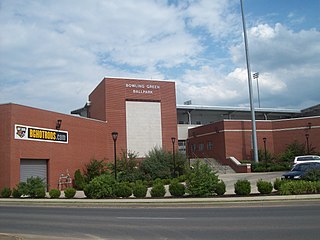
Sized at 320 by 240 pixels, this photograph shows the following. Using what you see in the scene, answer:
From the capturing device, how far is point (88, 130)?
143 feet

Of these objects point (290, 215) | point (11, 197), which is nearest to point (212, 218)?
point (290, 215)

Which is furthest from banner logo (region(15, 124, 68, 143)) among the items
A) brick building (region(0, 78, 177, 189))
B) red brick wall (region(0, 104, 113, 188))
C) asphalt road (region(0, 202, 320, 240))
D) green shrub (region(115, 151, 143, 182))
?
asphalt road (region(0, 202, 320, 240))

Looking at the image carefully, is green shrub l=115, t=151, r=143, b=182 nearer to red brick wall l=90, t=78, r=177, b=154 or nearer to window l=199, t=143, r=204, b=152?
red brick wall l=90, t=78, r=177, b=154

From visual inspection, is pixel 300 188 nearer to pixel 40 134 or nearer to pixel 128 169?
pixel 128 169

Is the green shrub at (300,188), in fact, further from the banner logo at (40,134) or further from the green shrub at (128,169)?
the banner logo at (40,134)

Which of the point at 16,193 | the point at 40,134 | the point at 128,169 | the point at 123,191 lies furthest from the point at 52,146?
the point at 123,191

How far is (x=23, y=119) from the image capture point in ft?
110

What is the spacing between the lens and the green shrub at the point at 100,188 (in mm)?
24719

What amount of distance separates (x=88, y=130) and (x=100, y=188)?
773 inches

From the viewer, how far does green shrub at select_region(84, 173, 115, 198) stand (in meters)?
24.7

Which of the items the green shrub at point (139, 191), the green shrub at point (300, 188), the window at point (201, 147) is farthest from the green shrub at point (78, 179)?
the window at point (201, 147)

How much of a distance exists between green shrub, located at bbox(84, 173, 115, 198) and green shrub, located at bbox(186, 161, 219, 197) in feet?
17.8

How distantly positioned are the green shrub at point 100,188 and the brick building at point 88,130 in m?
10.00

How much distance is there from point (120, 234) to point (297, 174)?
18358 mm
